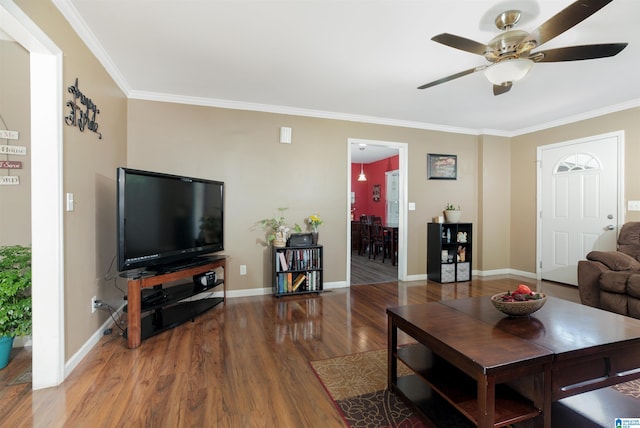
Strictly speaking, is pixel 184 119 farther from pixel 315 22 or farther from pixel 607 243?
pixel 607 243

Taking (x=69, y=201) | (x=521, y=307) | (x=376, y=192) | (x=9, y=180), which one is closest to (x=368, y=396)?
(x=521, y=307)

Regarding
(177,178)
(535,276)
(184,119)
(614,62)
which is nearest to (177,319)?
(177,178)

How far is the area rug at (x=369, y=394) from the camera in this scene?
1545 mm

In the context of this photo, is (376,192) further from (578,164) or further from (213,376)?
(213,376)

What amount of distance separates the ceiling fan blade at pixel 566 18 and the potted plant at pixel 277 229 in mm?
2914

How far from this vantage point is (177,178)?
291 centimetres

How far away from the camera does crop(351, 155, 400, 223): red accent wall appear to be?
26.4 ft

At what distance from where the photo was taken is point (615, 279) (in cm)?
287

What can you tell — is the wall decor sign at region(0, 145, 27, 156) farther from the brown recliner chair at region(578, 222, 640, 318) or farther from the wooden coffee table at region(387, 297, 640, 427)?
the brown recliner chair at region(578, 222, 640, 318)

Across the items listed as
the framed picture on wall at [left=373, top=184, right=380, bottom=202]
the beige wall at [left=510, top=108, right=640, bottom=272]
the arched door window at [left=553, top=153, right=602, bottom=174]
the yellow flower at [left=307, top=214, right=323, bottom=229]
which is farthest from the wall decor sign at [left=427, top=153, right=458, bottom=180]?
the framed picture on wall at [left=373, top=184, right=380, bottom=202]

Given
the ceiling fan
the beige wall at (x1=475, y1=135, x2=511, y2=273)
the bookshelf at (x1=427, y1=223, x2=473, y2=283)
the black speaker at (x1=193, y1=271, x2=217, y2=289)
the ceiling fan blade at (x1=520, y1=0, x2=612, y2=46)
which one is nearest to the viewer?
the ceiling fan blade at (x1=520, y1=0, x2=612, y2=46)

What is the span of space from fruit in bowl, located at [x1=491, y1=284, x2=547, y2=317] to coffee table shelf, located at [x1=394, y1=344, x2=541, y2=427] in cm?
39

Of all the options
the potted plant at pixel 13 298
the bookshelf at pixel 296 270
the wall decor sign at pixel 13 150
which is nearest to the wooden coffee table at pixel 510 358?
the bookshelf at pixel 296 270

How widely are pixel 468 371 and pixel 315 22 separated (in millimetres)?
2320
